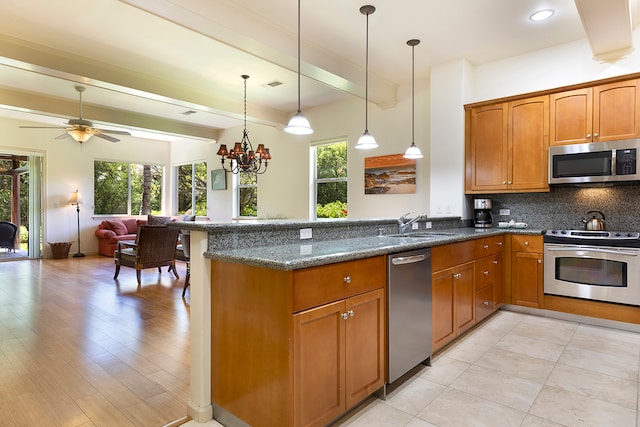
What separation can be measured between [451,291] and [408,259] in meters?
0.80

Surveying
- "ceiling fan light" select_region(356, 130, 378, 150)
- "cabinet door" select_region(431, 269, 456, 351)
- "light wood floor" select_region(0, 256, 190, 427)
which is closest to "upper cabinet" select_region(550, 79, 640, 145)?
"ceiling fan light" select_region(356, 130, 378, 150)

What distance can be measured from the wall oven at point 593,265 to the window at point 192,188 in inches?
298

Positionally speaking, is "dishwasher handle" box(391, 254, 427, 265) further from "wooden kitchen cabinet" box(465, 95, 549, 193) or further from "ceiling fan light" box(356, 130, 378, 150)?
"wooden kitchen cabinet" box(465, 95, 549, 193)

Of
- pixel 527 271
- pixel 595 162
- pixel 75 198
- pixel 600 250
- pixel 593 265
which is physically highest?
pixel 595 162

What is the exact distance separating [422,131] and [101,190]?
7.67 meters

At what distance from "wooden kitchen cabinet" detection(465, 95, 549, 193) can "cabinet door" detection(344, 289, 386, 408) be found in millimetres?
2757

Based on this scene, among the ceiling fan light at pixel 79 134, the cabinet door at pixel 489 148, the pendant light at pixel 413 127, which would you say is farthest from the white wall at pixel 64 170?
the cabinet door at pixel 489 148

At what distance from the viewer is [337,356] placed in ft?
5.90

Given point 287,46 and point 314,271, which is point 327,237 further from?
point 287,46

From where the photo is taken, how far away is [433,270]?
260 cm

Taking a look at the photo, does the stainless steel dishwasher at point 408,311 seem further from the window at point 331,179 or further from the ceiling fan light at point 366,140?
the window at point 331,179

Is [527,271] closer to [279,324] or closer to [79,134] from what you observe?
[279,324]

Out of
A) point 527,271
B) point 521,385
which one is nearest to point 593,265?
point 527,271

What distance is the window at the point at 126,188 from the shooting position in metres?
8.63
